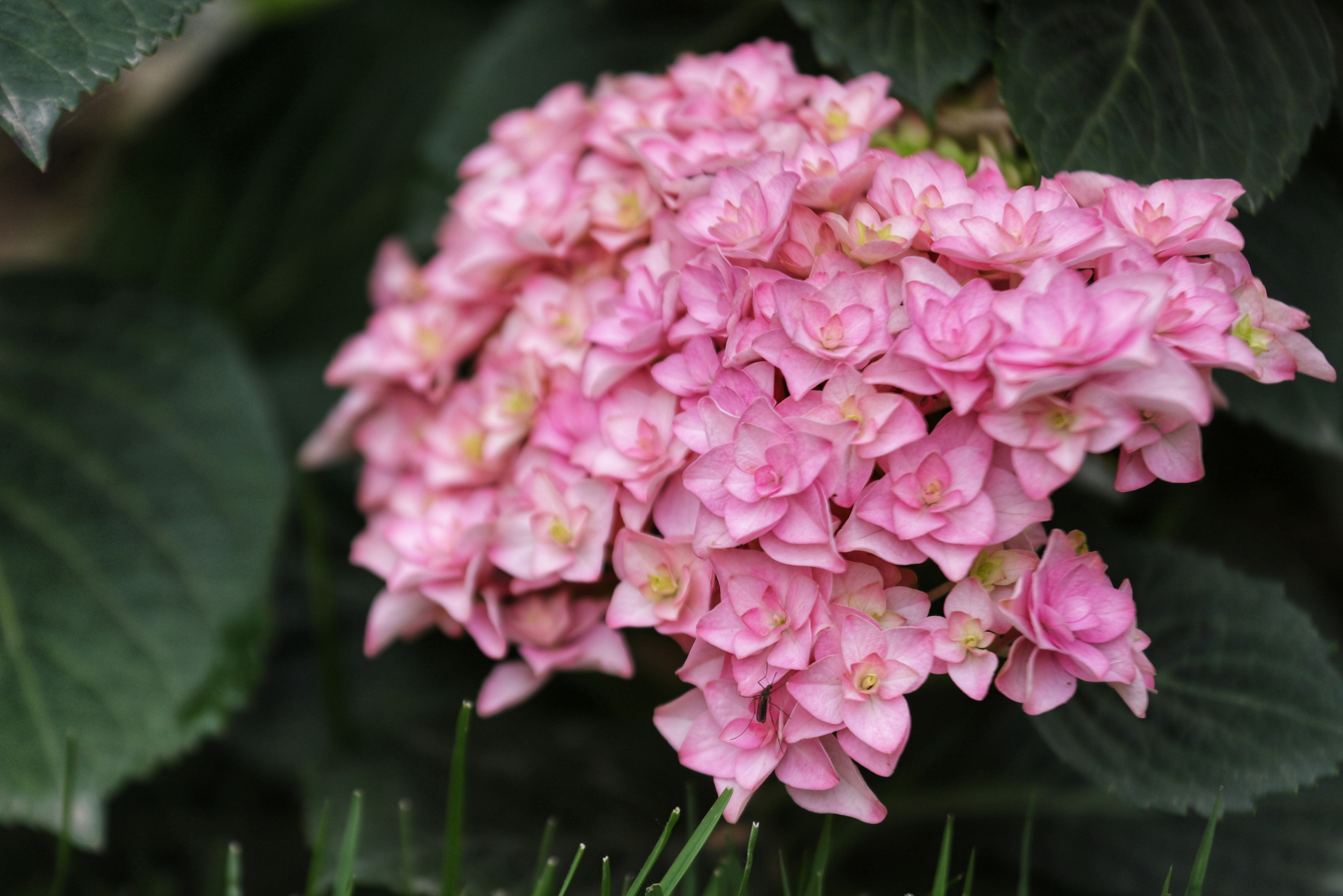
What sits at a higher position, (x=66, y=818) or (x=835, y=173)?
(x=835, y=173)

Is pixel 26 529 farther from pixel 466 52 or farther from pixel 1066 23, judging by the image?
pixel 1066 23

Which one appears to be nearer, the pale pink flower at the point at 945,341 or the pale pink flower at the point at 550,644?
the pale pink flower at the point at 945,341

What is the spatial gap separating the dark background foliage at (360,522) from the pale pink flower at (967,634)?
0.49 feet

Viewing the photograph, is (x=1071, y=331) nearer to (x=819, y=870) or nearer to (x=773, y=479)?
(x=773, y=479)

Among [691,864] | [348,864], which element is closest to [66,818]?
[348,864]

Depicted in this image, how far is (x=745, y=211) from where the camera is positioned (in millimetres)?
577

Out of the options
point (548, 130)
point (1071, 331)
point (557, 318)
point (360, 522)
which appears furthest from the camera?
point (360, 522)

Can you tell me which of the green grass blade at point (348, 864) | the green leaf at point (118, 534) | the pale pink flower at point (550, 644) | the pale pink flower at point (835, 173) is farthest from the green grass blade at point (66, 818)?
the pale pink flower at point (835, 173)

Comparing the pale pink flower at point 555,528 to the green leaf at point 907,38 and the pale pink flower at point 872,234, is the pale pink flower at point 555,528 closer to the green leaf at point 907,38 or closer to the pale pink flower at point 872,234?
the pale pink flower at point 872,234

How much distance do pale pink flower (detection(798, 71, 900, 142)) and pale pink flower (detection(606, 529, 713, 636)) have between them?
308 millimetres

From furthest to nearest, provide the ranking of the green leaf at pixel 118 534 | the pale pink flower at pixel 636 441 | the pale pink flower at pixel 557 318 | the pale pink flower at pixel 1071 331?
the green leaf at pixel 118 534, the pale pink flower at pixel 557 318, the pale pink flower at pixel 636 441, the pale pink flower at pixel 1071 331

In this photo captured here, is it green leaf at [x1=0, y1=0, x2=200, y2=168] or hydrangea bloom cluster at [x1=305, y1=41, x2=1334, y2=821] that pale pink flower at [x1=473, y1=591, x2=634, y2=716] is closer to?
hydrangea bloom cluster at [x1=305, y1=41, x2=1334, y2=821]

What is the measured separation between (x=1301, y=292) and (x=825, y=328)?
473mm

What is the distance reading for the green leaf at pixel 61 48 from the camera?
588 millimetres
